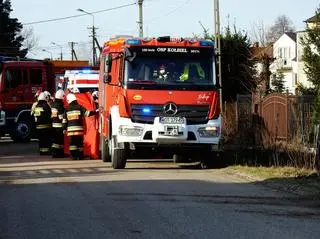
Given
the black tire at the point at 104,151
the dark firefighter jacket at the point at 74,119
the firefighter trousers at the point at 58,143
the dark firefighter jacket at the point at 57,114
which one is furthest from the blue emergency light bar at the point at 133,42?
the firefighter trousers at the point at 58,143

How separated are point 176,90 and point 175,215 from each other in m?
5.99

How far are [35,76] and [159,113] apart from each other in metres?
12.0

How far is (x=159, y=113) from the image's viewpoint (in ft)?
47.6

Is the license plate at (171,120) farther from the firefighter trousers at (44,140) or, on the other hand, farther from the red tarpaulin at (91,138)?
the firefighter trousers at (44,140)

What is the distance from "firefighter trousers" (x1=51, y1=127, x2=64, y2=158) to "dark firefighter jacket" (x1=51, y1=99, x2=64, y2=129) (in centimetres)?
17

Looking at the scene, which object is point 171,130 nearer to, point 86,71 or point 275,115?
point 275,115

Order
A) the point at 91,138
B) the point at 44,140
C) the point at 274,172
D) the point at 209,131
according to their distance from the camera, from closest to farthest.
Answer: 1. the point at 274,172
2. the point at 209,131
3. the point at 91,138
4. the point at 44,140

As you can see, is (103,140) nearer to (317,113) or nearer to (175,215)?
Answer: (317,113)

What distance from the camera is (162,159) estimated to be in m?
18.4

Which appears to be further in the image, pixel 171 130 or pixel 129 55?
pixel 129 55

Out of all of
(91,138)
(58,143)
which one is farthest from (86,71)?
(91,138)

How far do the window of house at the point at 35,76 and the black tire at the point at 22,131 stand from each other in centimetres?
166

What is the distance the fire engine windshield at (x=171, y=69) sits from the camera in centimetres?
1465

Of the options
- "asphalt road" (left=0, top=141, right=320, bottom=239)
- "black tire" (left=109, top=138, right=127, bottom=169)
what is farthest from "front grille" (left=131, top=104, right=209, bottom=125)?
"asphalt road" (left=0, top=141, right=320, bottom=239)
